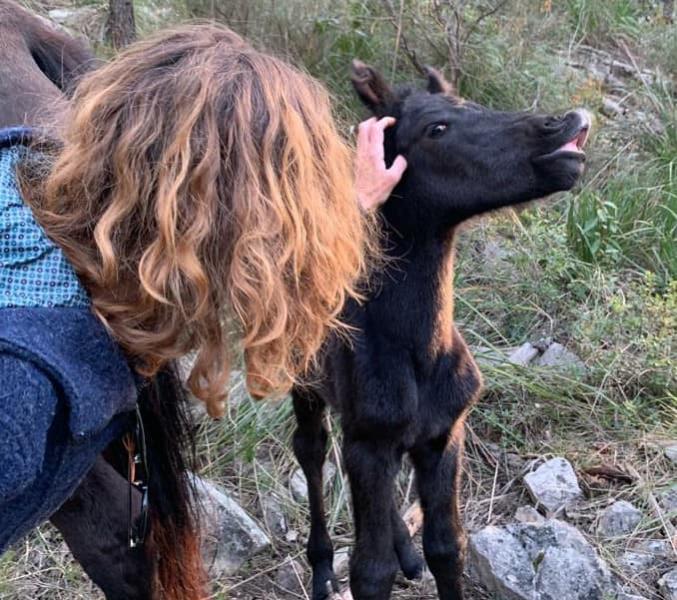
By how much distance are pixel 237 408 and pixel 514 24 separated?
3080 millimetres

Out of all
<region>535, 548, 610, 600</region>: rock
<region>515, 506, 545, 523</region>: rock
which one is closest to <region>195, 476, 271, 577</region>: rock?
<region>515, 506, 545, 523</region>: rock

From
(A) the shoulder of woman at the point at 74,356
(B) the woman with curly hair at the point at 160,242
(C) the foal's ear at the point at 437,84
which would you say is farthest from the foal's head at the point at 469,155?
(A) the shoulder of woman at the point at 74,356

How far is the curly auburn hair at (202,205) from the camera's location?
1.56 meters

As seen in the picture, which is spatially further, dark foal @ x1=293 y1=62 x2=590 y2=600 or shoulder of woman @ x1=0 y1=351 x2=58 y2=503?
dark foal @ x1=293 y1=62 x2=590 y2=600

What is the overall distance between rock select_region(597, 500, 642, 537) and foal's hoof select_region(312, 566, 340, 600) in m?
0.89

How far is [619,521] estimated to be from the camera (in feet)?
10.8

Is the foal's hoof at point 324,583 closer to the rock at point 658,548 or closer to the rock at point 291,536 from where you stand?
the rock at point 291,536

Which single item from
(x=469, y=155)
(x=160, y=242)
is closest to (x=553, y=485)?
(x=469, y=155)

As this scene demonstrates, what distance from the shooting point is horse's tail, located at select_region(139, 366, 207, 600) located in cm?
226

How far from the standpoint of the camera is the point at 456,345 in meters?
2.90

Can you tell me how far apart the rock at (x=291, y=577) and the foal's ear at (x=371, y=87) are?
1.53 metres

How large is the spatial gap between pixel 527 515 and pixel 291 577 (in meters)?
0.82

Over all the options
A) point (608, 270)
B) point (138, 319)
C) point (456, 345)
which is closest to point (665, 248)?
point (608, 270)

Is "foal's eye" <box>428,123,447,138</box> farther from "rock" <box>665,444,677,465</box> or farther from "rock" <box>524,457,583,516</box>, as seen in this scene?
"rock" <box>665,444,677,465</box>
